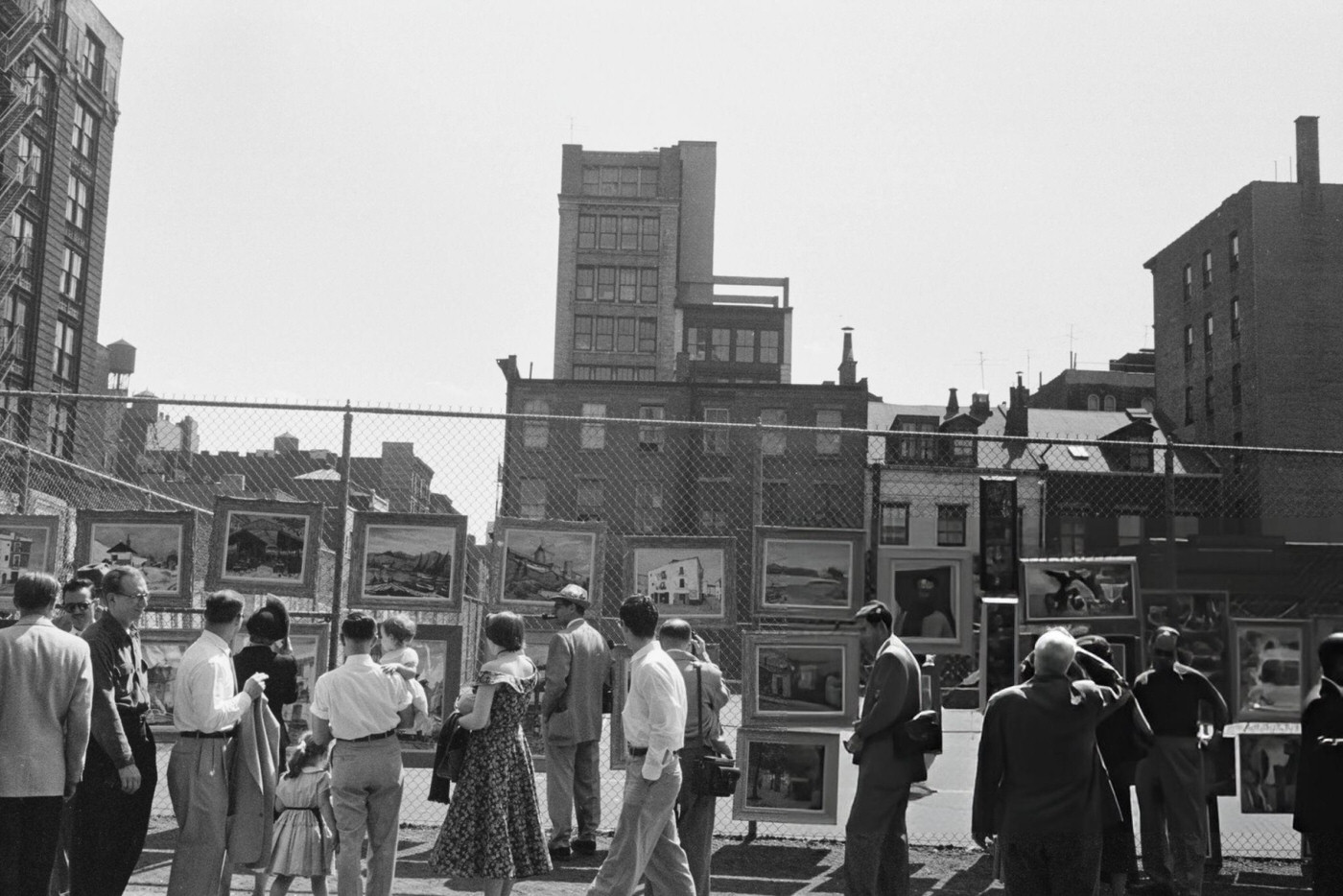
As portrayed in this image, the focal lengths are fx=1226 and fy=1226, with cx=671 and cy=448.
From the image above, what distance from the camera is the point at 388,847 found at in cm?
716

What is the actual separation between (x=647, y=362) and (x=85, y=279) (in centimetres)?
3106

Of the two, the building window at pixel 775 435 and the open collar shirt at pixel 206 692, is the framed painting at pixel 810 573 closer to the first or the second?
the open collar shirt at pixel 206 692

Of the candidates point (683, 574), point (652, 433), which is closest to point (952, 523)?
point (652, 433)

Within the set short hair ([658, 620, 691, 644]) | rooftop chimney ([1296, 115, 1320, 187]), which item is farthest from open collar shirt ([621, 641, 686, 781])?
rooftop chimney ([1296, 115, 1320, 187])

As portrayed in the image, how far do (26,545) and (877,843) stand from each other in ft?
24.7

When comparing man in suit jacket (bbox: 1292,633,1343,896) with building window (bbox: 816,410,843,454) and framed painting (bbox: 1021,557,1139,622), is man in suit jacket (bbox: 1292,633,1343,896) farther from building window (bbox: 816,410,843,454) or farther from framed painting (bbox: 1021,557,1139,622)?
building window (bbox: 816,410,843,454)

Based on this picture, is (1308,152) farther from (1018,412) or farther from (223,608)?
(223,608)

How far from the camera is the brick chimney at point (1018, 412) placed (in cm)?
6384

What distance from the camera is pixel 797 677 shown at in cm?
977

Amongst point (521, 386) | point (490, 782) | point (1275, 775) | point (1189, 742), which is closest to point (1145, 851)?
point (1189, 742)

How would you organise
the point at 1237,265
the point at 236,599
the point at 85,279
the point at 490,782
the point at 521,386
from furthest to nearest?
1. the point at 521,386
2. the point at 1237,265
3. the point at 85,279
4. the point at 490,782
5. the point at 236,599

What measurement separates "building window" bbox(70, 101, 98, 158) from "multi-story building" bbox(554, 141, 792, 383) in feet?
90.1

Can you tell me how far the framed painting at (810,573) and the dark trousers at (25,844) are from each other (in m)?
5.39

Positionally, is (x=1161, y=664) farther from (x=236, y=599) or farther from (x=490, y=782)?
(x=236, y=599)
